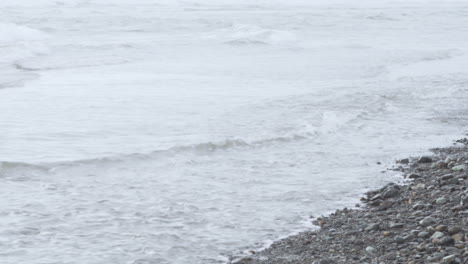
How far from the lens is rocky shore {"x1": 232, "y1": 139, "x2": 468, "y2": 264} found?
535 centimetres

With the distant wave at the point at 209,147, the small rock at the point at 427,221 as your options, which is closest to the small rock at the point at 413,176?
the small rock at the point at 427,221

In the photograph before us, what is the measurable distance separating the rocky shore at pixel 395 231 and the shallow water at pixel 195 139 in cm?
38

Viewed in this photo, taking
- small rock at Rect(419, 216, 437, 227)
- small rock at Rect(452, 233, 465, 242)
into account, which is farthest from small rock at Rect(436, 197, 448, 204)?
small rock at Rect(452, 233, 465, 242)

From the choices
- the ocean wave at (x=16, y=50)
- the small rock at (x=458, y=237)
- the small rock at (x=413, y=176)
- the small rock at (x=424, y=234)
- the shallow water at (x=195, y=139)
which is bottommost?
the ocean wave at (x=16, y=50)

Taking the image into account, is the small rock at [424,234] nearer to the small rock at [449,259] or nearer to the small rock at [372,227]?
the small rock at [372,227]

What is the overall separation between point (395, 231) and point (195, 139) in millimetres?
4990

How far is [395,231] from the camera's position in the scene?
603 centimetres

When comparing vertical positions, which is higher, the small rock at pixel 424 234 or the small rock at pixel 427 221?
the small rock at pixel 424 234

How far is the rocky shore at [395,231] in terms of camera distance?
5.35m

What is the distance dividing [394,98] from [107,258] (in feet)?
32.1

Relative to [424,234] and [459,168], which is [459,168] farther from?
[424,234]

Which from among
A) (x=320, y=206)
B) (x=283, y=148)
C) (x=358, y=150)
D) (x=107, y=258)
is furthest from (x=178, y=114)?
(x=107, y=258)

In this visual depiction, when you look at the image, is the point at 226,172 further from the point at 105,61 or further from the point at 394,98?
the point at 105,61

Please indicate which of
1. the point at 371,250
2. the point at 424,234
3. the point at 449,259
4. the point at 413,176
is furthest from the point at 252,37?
the point at 449,259
